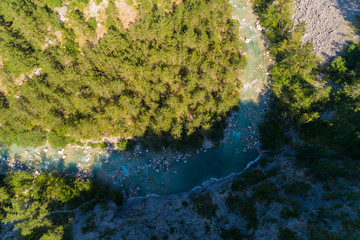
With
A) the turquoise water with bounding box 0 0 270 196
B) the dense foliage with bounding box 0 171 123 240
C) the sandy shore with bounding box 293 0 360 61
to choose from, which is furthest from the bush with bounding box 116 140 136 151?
the sandy shore with bounding box 293 0 360 61

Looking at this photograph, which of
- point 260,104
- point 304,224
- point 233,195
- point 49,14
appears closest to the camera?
point 304,224

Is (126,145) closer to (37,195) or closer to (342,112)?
(37,195)

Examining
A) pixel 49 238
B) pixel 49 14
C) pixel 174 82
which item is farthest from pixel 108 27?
pixel 49 238

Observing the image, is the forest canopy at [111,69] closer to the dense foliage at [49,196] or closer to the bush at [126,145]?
the bush at [126,145]

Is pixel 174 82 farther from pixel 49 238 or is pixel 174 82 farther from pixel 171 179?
pixel 49 238

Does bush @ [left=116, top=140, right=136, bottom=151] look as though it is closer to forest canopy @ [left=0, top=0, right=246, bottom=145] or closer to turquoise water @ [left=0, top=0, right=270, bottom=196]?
turquoise water @ [left=0, top=0, right=270, bottom=196]
